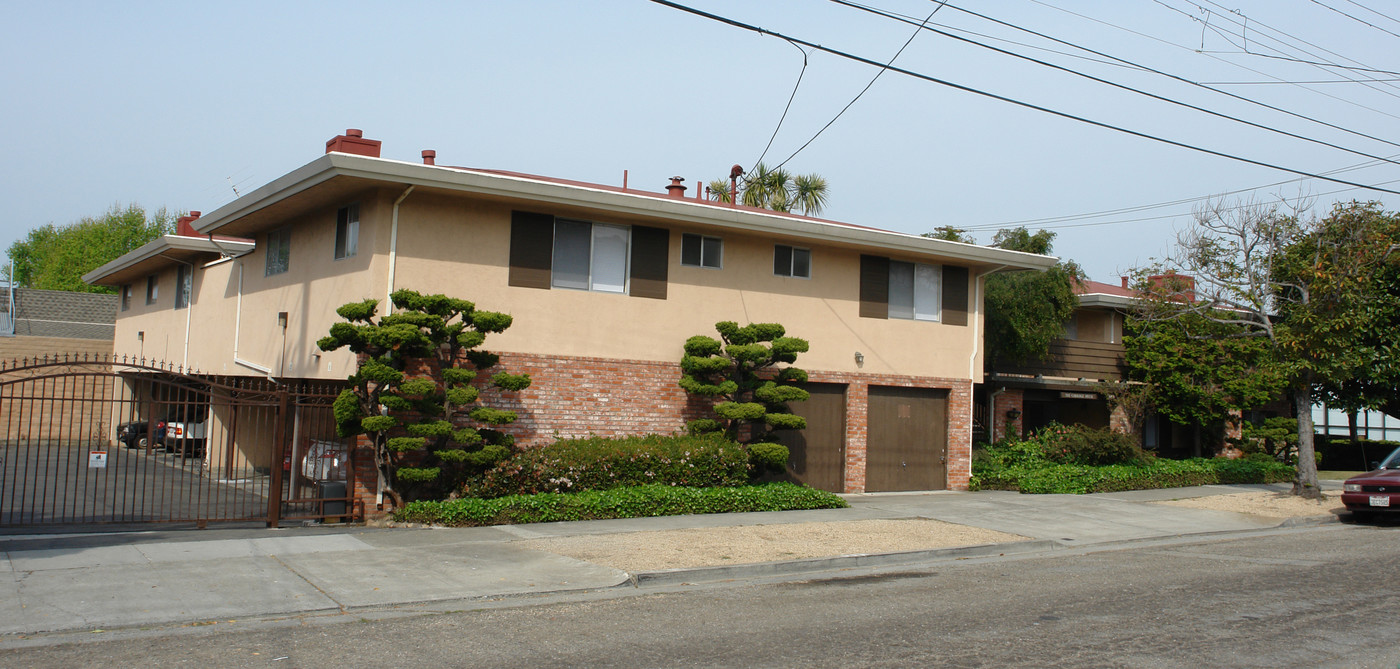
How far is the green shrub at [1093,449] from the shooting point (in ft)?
69.4

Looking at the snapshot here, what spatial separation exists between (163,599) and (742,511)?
880 centimetres

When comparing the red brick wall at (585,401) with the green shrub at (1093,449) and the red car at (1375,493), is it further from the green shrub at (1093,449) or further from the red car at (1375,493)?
the red car at (1375,493)

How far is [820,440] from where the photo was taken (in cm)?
1875

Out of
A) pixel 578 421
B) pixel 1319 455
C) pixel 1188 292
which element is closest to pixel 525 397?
pixel 578 421

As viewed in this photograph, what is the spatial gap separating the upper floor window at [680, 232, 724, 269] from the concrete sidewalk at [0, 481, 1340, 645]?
4.80 metres

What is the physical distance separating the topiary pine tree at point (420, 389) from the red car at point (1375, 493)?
1359 centimetres

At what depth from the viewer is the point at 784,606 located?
9.08 m

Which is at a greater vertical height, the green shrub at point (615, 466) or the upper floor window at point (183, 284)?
the upper floor window at point (183, 284)

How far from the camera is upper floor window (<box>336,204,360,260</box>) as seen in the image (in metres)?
15.4

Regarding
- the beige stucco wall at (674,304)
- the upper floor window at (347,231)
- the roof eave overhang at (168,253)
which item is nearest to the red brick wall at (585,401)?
the beige stucco wall at (674,304)

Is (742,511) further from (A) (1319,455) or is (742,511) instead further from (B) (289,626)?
(A) (1319,455)

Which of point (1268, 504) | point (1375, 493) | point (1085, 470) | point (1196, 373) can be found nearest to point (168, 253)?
point (1085, 470)

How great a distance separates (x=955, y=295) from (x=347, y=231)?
39.3 feet

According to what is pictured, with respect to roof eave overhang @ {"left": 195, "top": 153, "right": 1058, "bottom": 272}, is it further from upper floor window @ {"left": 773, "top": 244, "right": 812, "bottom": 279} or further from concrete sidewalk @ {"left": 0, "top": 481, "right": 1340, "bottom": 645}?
concrete sidewalk @ {"left": 0, "top": 481, "right": 1340, "bottom": 645}
